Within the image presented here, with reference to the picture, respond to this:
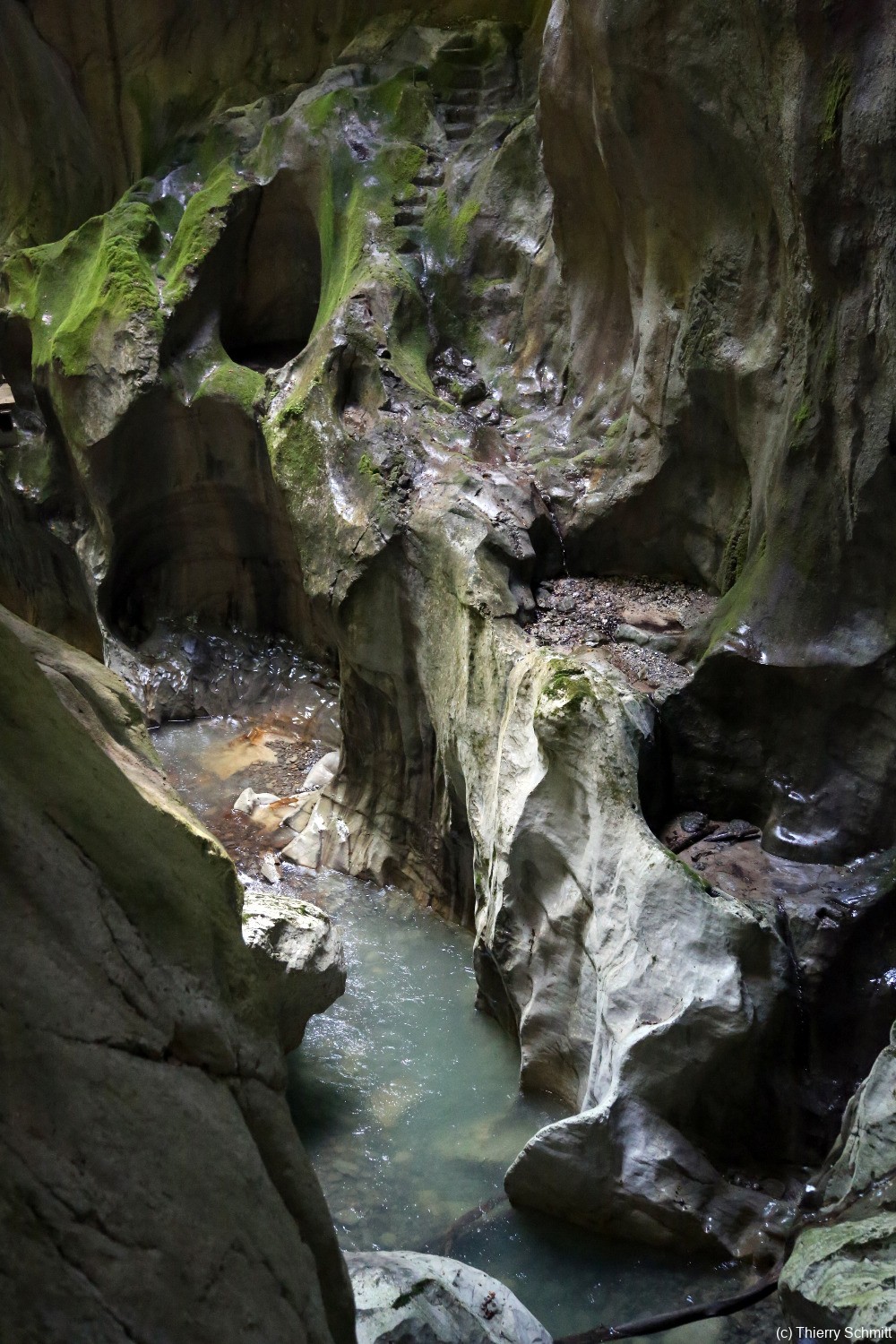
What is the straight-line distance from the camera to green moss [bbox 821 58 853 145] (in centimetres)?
405

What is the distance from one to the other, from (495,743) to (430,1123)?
188cm

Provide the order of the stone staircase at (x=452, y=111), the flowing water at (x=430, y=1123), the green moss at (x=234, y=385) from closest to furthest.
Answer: the flowing water at (x=430, y=1123) → the stone staircase at (x=452, y=111) → the green moss at (x=234, y=385)

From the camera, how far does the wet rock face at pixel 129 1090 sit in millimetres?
1800

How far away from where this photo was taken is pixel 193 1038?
222 cm

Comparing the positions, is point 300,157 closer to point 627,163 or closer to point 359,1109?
point 627,163

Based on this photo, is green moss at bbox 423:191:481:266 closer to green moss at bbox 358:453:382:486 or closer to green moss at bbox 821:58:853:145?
green moss at bbox 358:453:382:486

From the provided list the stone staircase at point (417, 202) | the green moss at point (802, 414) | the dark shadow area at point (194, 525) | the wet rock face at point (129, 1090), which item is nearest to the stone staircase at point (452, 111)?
the stone staircase at point (417, 202)

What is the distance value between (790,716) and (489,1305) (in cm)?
275

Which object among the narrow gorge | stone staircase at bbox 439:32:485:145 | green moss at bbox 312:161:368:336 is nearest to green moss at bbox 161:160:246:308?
the narrow gorge

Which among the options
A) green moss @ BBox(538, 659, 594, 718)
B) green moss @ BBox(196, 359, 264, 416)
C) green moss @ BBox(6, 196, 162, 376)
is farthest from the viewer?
green moss @ BBox(6, 196, 162, 376)

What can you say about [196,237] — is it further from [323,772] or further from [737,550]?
[737,550]

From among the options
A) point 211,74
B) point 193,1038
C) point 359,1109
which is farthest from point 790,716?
point 211,74

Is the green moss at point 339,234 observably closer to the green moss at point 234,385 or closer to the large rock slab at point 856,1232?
the green moss at point 234,385

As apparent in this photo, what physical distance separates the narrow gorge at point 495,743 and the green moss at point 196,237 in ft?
0.15
